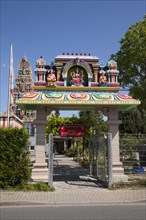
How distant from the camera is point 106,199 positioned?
33.0 ft

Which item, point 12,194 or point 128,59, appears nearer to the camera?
point 12,194

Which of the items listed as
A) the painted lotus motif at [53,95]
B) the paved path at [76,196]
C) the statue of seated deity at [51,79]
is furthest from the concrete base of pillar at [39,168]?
the statue of seated deity at [51,79]

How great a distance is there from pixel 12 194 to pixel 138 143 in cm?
645

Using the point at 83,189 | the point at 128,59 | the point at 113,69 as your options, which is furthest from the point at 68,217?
the point at 128,59

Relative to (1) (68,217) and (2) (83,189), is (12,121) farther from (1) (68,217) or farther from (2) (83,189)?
(1) (68,217)

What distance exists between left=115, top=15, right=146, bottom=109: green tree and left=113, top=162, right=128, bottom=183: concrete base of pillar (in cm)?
762

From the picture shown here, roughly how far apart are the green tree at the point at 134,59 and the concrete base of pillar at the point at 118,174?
762 cm

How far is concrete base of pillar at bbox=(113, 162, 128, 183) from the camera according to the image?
521 inches

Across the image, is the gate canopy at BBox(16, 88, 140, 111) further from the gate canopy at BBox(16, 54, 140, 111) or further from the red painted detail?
the red painted detail

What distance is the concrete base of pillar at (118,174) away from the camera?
13228mm

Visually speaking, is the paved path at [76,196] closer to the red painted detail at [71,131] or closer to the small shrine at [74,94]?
the small shrine at [74,94]

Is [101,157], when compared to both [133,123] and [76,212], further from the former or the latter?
[133,123]

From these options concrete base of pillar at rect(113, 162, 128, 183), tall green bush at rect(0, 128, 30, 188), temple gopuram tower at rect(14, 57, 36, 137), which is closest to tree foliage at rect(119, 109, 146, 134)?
temple gopuram tower at rect(14, 57, 36, 137)

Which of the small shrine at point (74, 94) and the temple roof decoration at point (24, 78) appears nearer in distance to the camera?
the small shrine at point (74, 94)
